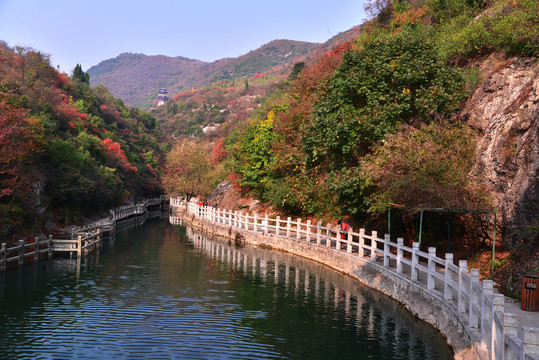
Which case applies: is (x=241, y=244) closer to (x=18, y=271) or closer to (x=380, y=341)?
(x=18, y=271)

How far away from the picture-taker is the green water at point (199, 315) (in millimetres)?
13109

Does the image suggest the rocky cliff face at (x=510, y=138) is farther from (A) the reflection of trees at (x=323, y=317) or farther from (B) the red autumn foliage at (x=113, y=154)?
(B) the red autumn foliage at (x=113, y=154)

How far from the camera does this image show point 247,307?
18203 millimetres

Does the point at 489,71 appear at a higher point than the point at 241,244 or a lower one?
higher

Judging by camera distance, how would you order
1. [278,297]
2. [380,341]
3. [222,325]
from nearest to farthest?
[380,341], [222,325], [278,297]

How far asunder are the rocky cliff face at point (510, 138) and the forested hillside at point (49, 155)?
2369 centimetres

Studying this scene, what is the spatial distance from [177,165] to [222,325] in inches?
2799

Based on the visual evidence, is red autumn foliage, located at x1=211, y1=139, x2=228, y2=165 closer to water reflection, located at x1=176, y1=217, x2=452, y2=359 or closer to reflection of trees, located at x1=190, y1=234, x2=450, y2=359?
water reflection, located at x1=176, y1=217, x2=452, y2=359

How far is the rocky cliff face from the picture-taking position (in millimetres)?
17562

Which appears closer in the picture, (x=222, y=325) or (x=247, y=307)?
(x=222, y=325)

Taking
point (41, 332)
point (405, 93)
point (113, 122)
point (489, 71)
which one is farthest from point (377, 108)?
point (113, 122)

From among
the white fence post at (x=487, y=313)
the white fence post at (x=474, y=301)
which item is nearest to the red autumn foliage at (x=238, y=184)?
the white fence post at (x=474, y=301)

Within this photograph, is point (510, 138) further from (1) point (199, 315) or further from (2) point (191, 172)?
(2) point (191, 172)

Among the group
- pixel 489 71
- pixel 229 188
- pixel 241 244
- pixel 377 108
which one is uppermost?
pixel 489 71
